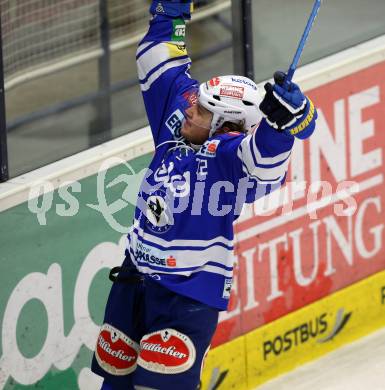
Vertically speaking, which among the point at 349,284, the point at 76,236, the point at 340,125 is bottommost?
the point at 76,236

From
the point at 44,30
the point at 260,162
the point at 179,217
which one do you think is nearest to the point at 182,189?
the point at 179,217

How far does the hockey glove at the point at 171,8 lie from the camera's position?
5.22 meters

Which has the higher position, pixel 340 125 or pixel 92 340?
pixel 340 125

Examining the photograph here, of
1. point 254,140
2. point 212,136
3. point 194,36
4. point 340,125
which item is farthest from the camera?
point 340,125

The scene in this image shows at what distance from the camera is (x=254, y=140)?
4.56 m

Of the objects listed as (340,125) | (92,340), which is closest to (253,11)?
(340,125)

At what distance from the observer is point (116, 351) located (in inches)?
204

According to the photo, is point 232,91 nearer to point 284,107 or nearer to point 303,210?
point 284,107

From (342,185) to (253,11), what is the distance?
0.96 m

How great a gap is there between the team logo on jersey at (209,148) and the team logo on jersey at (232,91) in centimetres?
16

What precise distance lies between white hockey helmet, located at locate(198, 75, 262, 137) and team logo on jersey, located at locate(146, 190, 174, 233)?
275 mm

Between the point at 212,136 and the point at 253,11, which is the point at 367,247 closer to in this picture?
the point at 253,11

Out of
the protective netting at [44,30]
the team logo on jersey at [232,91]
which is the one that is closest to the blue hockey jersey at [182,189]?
the team logo on jersey at [232,91]

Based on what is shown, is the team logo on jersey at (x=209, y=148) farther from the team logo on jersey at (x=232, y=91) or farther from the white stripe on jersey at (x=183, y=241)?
the white stripe on jersey at (x=183, y=241)
